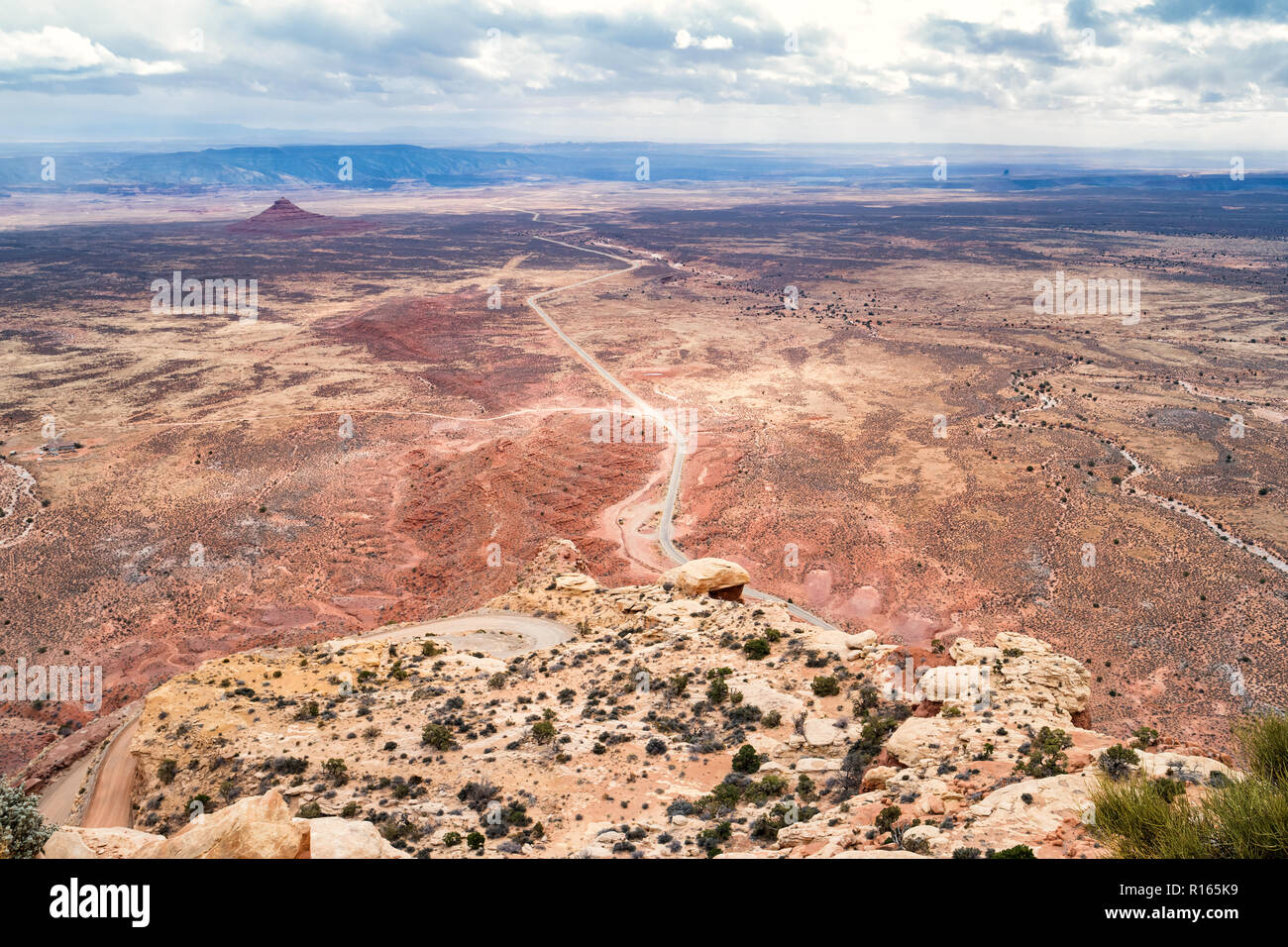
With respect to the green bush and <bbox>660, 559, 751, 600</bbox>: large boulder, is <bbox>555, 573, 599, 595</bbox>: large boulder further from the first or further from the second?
the green bush

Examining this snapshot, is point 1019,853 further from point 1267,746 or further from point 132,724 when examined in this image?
point 132,724

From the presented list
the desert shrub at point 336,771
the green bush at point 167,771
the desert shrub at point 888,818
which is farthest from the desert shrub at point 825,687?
the green bush at point 167,771

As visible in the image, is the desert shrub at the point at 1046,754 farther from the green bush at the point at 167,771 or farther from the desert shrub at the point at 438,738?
the green bush at the point at 167,771

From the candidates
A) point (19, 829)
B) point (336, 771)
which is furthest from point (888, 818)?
point (19, 829)

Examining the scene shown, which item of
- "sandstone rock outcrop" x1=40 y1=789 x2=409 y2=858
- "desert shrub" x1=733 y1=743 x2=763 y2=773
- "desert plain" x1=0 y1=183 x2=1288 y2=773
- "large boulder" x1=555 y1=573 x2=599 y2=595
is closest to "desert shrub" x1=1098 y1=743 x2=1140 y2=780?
"desert shrub" x1=733 y1=743 x2=763 y2=773

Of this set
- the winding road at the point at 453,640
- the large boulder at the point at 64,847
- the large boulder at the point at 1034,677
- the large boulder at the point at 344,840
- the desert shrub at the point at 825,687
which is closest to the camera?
the large boulder at the point at 64,847
